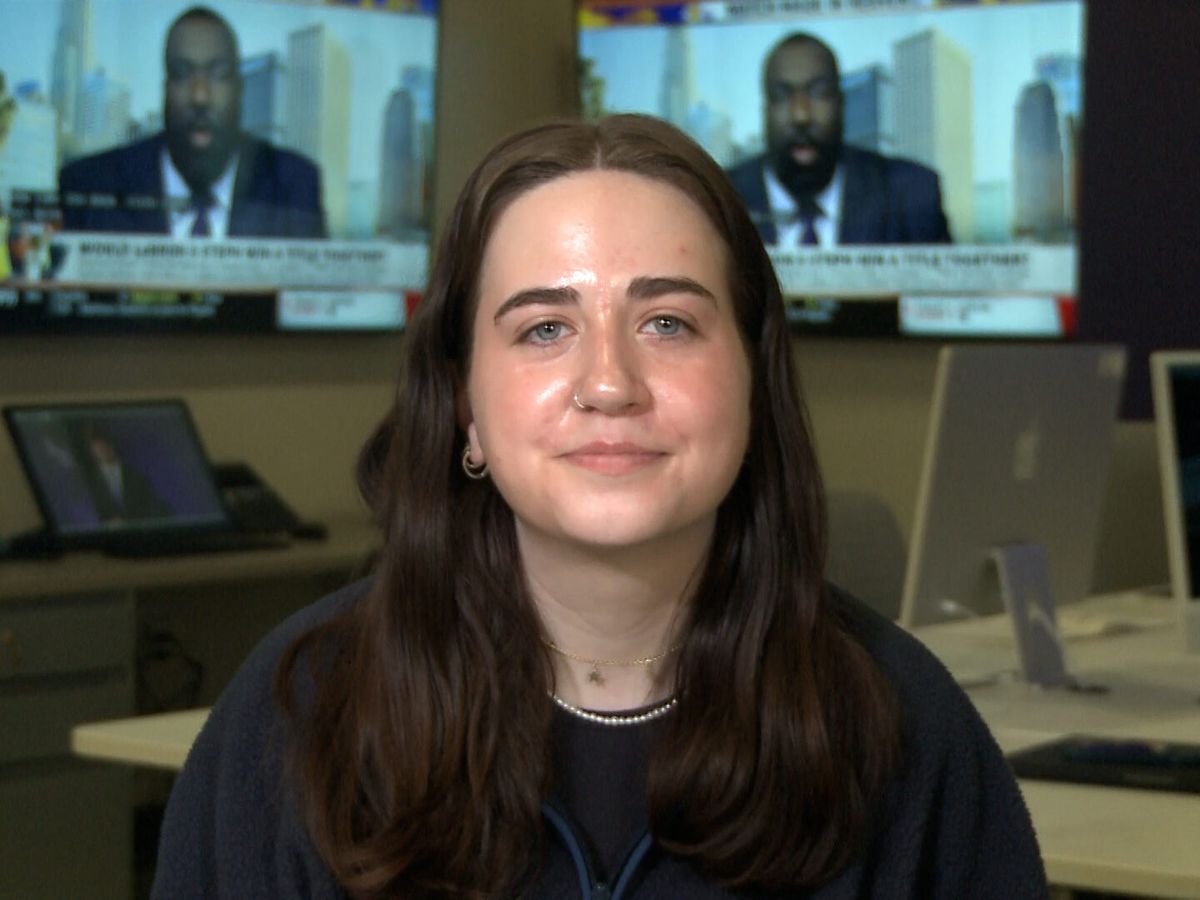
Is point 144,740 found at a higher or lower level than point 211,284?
lower

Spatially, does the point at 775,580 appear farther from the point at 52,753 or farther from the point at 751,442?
the point at 52,753

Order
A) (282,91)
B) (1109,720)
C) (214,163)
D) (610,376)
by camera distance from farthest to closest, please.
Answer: (282,91) < (214,163) < (1109,720) < (610,376)

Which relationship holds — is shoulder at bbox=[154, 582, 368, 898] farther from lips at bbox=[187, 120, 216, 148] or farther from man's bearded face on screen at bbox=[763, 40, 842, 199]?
man's bearded face on screen at bbox=[763, 40, 842, 199]

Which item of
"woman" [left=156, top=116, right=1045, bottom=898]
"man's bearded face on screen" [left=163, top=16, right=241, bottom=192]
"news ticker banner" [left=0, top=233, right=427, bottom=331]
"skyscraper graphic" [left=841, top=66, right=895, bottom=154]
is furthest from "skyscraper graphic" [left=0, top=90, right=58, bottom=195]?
"woman" [left=156, top=116, right=1045, bottom=898]

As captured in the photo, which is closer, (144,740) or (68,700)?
(144,740)

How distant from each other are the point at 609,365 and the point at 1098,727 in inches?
53.8

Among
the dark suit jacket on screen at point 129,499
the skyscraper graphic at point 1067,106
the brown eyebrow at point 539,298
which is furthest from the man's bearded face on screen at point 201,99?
the brown eyebrow at point 539,298

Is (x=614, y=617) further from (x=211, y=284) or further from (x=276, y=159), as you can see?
(x=276, y=159)

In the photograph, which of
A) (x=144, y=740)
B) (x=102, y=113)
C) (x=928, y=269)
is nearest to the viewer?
(x=144, y=740)

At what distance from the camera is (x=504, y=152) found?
4.67 feet

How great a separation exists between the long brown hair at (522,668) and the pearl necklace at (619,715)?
0.02 metres

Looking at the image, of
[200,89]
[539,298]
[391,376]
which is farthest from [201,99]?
[539,298]

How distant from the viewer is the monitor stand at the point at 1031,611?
2695 mm

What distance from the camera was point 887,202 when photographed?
15.2 feet
